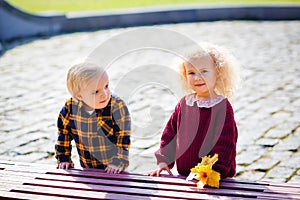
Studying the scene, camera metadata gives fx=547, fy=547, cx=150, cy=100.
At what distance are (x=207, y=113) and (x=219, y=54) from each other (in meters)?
0.40

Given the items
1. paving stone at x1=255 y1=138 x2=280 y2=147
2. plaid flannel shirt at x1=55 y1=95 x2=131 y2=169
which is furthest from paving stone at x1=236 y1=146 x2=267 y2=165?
plaid flannel shirt at x1=55 y1=95 x2=131 y2=169

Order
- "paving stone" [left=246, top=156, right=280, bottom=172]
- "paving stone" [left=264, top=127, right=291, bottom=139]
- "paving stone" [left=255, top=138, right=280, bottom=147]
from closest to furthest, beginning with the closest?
"paving stone" [left=246, top=156, right=280, bottom=172], "paving stone" [left=255, top=138, right=280, bottom=147], "paving stone" [left=264, top=127, right=291, bottom=139]

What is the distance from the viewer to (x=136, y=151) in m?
5.25

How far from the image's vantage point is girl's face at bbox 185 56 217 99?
11.8 ft

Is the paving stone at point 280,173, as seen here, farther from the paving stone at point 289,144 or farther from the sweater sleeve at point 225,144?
the sweater sleeve at point 225,144

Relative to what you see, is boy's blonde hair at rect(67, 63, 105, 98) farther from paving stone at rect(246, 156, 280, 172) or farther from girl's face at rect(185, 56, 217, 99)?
paving stone at rect(246, 156, 280, 172)

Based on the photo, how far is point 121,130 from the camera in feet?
12.4

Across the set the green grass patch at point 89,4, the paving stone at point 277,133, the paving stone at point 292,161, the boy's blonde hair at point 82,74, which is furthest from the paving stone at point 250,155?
the green grass patch at point 89,4

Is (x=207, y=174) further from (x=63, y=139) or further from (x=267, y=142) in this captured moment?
(x=267, y=142)

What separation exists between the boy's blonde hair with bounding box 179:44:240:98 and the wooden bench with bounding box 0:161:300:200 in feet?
2.06

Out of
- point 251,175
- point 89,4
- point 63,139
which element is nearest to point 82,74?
point 63,139

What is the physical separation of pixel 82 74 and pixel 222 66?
0.92 m

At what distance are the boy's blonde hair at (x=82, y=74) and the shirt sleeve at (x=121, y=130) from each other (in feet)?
0.94

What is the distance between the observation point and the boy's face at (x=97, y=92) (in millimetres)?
3604
